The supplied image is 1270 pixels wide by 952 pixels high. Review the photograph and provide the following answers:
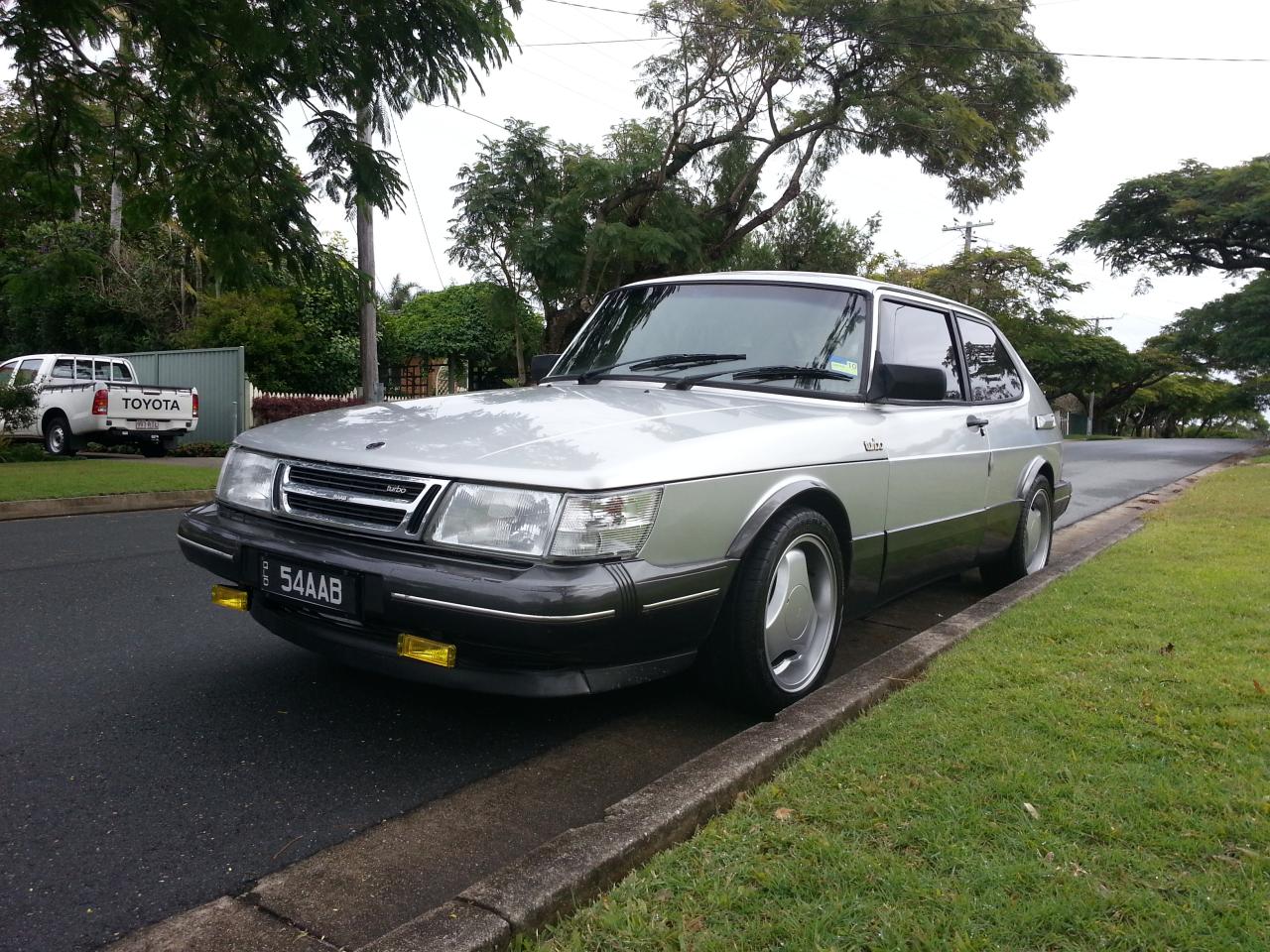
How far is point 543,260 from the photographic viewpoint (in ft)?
57.0

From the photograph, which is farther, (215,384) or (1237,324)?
(1237,324)

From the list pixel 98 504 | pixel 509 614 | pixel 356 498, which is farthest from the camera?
pixel 98 504

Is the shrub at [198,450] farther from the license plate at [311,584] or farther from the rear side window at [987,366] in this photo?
the license plate at [311,584]

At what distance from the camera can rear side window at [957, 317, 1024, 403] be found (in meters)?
4.94

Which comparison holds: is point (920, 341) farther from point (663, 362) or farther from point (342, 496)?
point (342, 496)

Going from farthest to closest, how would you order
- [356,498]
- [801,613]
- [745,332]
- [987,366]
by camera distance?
[987,366]
[745,332]
[801,613]
[356,498]

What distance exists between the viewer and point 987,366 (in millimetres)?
5176

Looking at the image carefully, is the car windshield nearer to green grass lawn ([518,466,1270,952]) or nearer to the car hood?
the car hood

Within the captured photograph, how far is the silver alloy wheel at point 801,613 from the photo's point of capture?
3.14 metres

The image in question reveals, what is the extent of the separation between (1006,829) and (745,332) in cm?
224

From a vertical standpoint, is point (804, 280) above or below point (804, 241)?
below

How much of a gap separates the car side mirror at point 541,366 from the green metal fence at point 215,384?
14.3 m

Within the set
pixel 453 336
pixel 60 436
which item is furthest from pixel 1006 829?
pixel 453 336

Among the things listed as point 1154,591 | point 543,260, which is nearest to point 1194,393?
point 543,260
